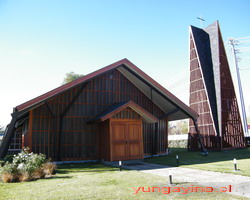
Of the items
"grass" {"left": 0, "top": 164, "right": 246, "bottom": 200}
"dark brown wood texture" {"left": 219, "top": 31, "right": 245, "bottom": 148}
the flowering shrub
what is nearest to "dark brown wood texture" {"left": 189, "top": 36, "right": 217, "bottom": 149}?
"dark brown wood texture" {"left": 219, "top": 31, "right": 245, "bottom": 148}

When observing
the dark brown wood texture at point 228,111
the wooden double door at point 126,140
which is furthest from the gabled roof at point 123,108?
the dark brown wood texture at point 228,111

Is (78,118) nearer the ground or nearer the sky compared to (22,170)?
nearer the sky

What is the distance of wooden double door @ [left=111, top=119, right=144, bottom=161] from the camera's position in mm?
14000

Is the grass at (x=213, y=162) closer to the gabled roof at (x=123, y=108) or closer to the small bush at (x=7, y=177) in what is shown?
the gabled roof at (x=123, y=108)

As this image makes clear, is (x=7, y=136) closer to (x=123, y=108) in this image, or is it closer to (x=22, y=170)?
(x=22, y=170)

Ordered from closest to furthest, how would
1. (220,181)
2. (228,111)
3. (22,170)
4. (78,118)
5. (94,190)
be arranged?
(94,190) < (220,181) < (22,170) < (78,118) < (228,111)

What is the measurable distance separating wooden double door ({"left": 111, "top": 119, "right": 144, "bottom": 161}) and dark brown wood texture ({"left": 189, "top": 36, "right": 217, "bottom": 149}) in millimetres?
11594

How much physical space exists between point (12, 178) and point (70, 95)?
7.73 metres

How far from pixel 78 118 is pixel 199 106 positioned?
48.1 feet

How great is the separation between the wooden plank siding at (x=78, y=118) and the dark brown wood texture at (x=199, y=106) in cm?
828

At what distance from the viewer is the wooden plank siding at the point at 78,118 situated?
14773mm

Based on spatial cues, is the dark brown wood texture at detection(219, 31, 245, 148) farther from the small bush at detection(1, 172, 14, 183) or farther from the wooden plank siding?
the small bush at detection(1, 172, 14, 183)

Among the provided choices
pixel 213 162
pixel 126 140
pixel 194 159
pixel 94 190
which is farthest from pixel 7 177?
pixel 194 159

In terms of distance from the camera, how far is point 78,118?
51.9 feet
